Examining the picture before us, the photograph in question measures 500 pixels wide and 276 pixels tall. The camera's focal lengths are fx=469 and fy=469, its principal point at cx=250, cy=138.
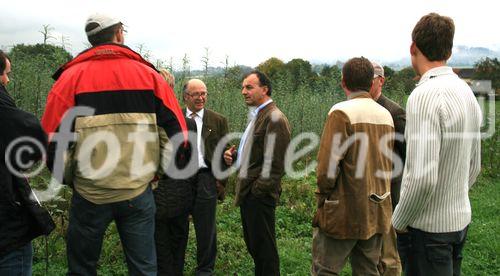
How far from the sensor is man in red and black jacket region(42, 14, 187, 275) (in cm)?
263

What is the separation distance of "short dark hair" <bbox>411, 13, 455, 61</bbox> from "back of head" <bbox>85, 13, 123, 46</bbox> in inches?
67.2

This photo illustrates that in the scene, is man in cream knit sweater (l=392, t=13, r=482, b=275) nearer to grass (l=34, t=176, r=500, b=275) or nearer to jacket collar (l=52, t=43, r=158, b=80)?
jacket collar (l=52, t=43, r=158, b=80)

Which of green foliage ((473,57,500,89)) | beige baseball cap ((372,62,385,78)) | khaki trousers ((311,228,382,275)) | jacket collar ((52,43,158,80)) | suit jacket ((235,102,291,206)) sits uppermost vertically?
green foliage ((473,57,500,89))

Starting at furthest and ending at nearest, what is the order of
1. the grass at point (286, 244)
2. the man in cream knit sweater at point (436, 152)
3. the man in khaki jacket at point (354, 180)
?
1. the grass at point (286, 244)
2. the man in khaki jacket at point (354, 180)
3. the man in cream knit sweater at point (436, 152)

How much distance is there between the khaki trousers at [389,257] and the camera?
12.2 ft

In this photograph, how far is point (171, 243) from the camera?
4.19 m

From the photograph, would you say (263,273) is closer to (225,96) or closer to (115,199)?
(115,199)

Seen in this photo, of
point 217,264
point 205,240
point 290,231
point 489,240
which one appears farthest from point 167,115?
point 489,240

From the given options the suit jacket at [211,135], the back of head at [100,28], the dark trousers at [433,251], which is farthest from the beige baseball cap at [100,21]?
the dark trousers at [433,251]

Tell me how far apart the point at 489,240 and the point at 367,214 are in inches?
134

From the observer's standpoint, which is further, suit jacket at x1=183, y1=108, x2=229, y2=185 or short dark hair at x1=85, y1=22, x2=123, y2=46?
suit jacket at x1=183, y1=108, x2=229, y2=185

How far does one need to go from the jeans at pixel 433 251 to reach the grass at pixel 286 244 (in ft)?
7.16

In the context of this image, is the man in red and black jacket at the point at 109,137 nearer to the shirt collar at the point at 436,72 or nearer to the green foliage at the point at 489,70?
the shirt collar at the point at 436,72

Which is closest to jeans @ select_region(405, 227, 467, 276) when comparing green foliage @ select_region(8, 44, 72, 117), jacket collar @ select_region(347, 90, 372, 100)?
jacket collar @ select_region(347, 90, 372, 100)
